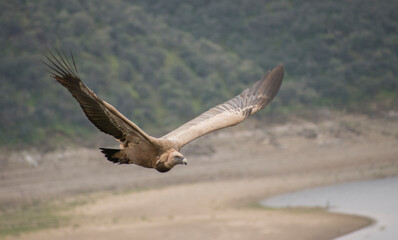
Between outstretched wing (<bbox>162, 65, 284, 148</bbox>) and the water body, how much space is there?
1247 cm

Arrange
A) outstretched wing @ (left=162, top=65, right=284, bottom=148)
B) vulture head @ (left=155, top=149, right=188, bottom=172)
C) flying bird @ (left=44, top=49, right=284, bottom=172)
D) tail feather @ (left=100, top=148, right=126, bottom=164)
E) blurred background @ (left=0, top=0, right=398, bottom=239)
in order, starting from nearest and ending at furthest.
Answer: flying bird @ (left=44, top=49, right=284, bottom=172) < vulture head @ (left=155, top=149, right=188, bottom=172) < tail feather @ (left=100, top=148, right=126, bottom=164) < outstretched wing @ (left=162, top=65, right=284, bottom=148) < blurred background @ (left=0, top=0, right=398, bottom=239)

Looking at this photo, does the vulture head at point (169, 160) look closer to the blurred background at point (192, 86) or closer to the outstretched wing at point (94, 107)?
the outstretched wing at point (94, 107)

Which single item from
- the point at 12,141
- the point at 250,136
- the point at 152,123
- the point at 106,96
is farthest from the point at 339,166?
the point at 12,141

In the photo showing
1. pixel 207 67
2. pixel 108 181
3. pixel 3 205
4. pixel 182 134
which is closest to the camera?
pixel 182 134

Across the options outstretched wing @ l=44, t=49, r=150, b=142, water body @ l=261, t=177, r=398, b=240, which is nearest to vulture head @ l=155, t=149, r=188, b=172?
outstretched wing @ l=44, t=49, r=150, b=142

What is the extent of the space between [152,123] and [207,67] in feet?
22.1

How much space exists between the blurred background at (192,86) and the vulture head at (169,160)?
1605 centimetres

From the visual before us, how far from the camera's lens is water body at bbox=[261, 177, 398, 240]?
27109 millimetres

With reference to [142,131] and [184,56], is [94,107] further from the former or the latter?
[184,56]

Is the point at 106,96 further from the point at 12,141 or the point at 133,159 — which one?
the point at 133,159

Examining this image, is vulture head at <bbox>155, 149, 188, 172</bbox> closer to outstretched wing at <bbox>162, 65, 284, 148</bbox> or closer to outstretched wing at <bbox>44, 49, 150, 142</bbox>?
outstretched wing at <bbox>44, 49, 150, 142</bbox>

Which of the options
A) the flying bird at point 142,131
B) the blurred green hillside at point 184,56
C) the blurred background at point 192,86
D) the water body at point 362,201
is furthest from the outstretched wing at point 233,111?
the blurred green hillside at point 184,56

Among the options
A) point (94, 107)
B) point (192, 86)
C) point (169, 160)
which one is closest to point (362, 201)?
point (192, 86)

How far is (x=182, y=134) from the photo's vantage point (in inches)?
546
